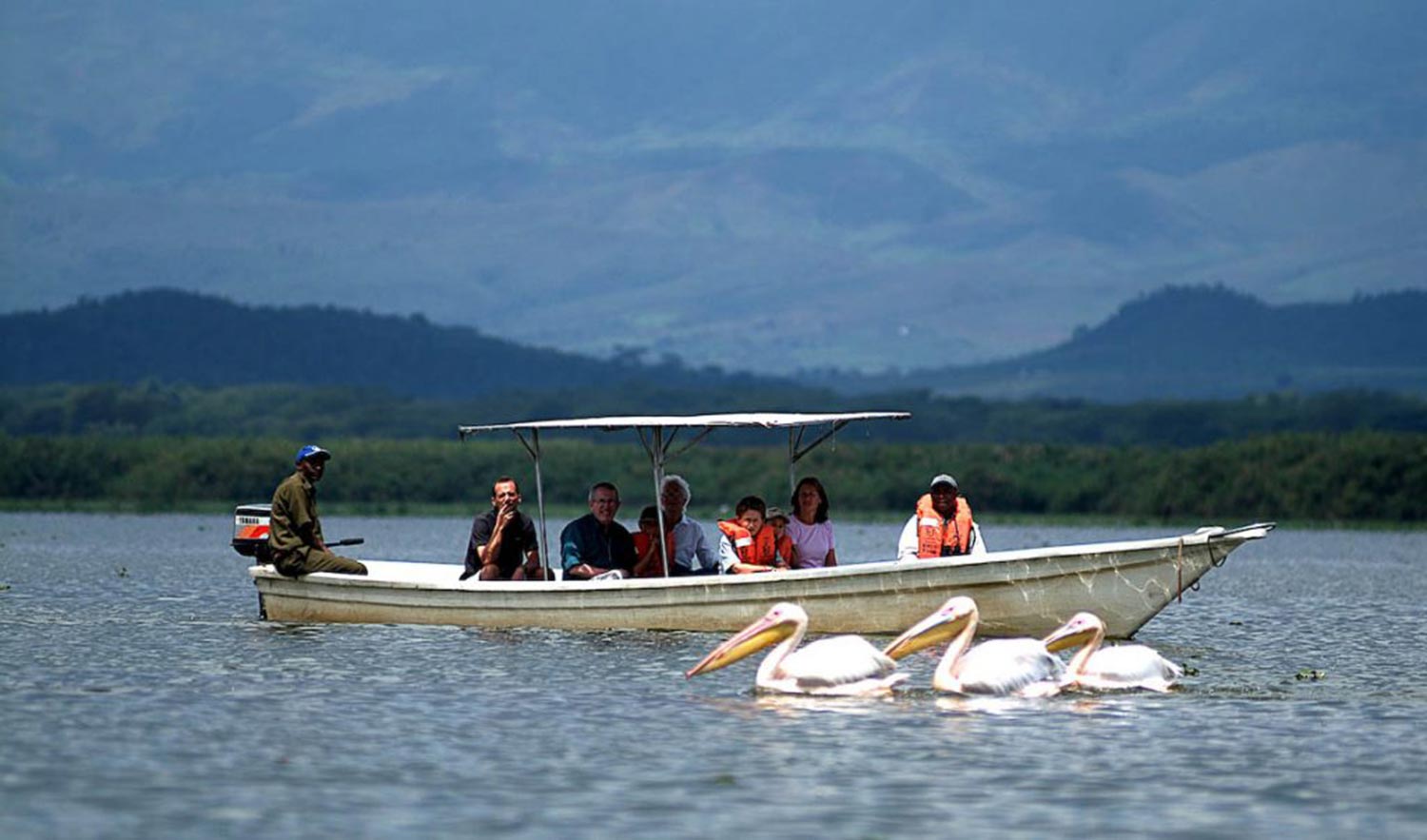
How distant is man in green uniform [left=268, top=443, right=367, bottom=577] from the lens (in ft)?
87.0

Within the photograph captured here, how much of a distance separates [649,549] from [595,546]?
1.99ft

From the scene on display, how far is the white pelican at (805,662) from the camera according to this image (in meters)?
20.3

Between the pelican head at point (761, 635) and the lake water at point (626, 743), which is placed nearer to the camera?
the lake water at point (626, 743)

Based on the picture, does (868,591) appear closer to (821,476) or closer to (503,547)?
(503,547)

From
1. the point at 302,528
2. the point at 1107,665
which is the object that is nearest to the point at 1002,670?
the point at 1107,665

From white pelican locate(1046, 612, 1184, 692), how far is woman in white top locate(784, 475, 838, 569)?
493 cm

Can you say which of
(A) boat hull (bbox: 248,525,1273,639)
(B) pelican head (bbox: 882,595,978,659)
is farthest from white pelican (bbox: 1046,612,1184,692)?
(A) boat hull (bbox: 248,525,1273,639)

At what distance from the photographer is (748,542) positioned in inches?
1006

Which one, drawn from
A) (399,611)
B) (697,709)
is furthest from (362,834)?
(399,611)

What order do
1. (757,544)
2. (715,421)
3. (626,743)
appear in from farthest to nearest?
(757,544)
(715,421)
(626,743)

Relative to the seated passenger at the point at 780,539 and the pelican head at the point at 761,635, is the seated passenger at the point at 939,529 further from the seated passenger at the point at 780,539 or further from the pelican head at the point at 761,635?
the pelican head at the point at 761,635

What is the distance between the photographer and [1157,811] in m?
15.1

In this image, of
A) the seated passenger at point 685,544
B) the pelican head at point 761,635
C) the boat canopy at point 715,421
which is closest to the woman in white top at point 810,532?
the boat canopy at point 715,421

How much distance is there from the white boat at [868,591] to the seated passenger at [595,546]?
2.08 ft
